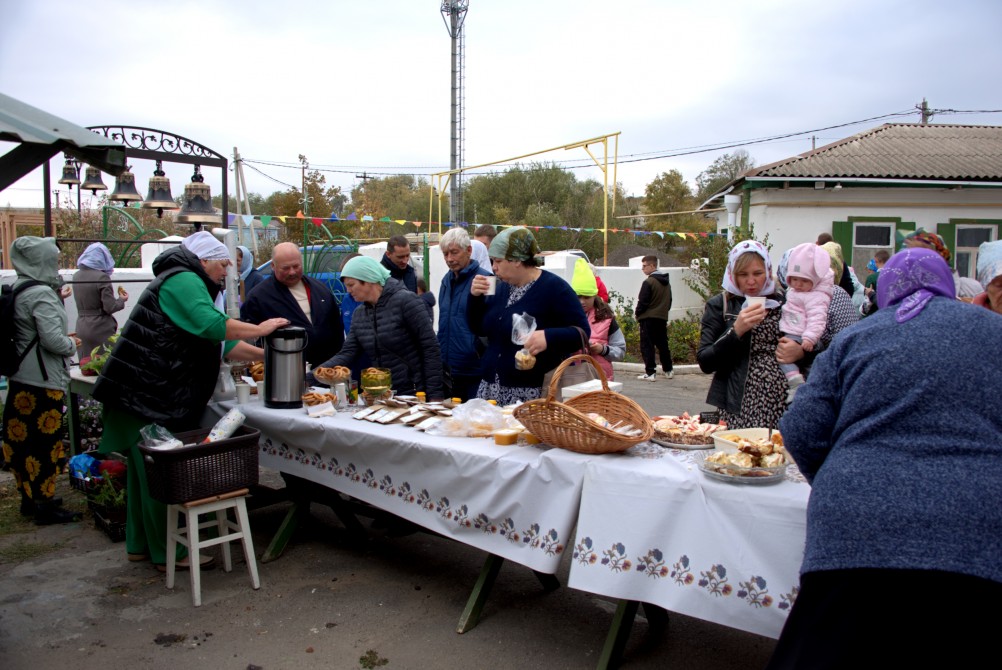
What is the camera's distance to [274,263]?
5.19 meters

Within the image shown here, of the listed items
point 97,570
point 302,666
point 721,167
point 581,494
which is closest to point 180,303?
point 97,570

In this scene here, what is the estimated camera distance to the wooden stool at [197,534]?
3779mm

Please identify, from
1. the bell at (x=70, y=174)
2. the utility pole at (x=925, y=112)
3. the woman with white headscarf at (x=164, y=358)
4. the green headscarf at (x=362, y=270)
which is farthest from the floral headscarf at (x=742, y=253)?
the utility pole at (x=925, y=112)

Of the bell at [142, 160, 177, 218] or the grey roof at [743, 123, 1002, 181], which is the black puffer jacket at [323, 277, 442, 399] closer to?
the bell at [142, 160, 177, 218]

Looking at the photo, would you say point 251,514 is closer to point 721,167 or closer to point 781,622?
point 781,622

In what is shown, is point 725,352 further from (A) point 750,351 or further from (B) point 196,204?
(B) point 196,204

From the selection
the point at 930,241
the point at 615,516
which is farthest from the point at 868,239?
the point at 615,516

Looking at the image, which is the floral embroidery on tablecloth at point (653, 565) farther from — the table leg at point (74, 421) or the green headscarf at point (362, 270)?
the table leg at point (74, 421)

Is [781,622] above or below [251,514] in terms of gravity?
above

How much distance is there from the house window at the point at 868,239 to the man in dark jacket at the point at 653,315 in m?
4.79

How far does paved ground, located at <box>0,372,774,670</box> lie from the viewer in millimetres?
3268

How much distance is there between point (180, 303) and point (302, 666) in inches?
78.1

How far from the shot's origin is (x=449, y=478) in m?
3.37

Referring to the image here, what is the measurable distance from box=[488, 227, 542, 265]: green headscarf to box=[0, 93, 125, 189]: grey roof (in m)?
1.81
